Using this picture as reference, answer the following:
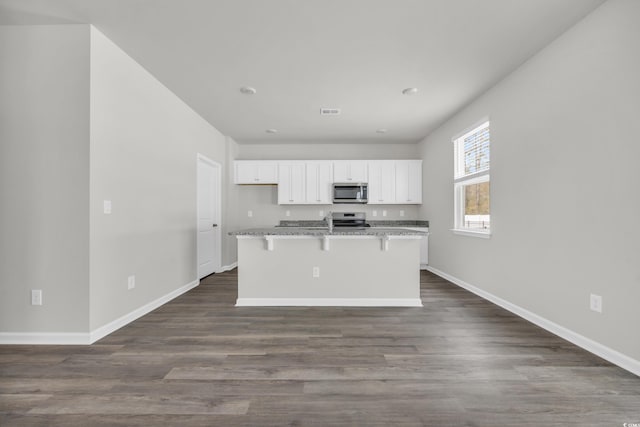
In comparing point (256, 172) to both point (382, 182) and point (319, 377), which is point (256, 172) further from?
point (319, 377)

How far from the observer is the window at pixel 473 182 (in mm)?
3771

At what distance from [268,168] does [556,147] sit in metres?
4.64

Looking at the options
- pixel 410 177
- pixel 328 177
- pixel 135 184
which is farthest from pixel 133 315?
pixel 410 177

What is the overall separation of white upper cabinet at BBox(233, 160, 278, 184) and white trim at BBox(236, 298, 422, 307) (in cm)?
301

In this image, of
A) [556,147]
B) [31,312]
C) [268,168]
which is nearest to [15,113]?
[31,312]

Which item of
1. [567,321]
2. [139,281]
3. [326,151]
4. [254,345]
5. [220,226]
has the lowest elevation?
[254,345]

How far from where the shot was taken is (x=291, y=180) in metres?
5.91

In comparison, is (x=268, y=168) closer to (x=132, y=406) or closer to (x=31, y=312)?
(x=31, y=312)

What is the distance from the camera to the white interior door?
4.71 meters

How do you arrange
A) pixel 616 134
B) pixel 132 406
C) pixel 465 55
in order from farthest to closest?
pixel 465 55
pixel 616 134
pixel 132 406

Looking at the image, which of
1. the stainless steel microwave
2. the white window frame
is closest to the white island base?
the white window frame

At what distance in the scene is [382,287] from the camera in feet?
11.4

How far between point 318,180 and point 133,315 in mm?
3921

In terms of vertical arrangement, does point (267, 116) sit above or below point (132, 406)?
above
